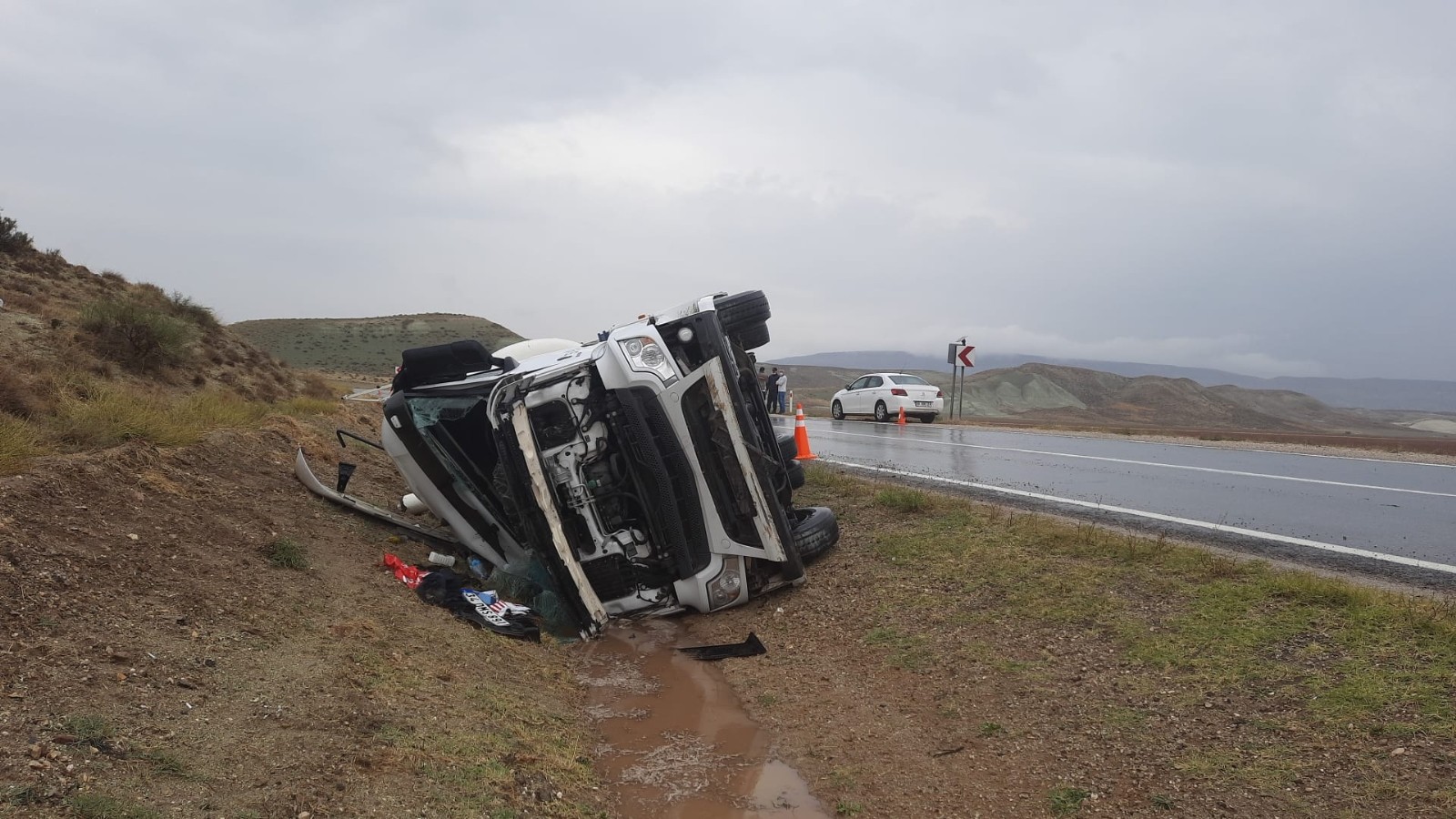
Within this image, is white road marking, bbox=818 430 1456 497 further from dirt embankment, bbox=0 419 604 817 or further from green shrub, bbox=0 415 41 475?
green shrub, bbox=0 415 41 475

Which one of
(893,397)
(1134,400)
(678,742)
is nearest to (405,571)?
(678,742)

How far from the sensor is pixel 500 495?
6961mm

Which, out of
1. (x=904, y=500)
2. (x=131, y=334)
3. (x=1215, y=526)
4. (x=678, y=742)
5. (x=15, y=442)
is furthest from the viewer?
(x=131, y=334)

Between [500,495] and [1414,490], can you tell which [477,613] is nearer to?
[500,495]

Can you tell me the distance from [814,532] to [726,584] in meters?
1.19

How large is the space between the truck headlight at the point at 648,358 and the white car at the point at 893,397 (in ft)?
54.3

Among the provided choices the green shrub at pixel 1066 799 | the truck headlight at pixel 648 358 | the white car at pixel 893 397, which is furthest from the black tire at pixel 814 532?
the white car at pixel 893 397

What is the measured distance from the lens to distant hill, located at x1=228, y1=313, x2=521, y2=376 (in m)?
60.4

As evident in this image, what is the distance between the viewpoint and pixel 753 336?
7395 mm

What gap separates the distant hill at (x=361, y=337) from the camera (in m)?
60.4

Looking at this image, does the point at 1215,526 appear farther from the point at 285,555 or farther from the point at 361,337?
the point at 361,337

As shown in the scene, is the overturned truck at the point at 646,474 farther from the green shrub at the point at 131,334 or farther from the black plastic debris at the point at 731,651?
the green shrub at the point at 131,334

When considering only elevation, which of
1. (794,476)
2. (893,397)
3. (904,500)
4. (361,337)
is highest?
(361,337)

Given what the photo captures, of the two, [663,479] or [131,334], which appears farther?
[131,334]
